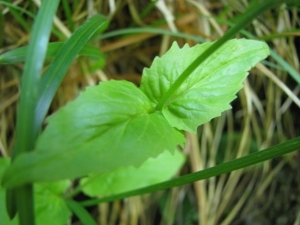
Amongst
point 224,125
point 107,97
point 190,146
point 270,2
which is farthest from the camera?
point 224,125

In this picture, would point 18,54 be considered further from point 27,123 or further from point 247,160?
point 247,160

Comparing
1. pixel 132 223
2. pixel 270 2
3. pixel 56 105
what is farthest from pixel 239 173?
pixel 270 2

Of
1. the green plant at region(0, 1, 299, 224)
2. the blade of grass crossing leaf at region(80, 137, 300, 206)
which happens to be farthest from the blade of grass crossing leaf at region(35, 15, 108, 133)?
the blade of grass crossing leaf at region(80, 137, 300, 206)

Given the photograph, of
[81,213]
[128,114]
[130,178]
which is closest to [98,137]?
[128,114]

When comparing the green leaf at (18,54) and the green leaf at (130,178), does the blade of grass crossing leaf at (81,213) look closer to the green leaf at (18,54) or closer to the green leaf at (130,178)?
the green leaf at (130,178)

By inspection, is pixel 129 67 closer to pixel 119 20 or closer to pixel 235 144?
pixel 119 20

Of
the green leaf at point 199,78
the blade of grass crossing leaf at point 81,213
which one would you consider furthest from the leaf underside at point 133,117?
the blade of grass crossing leaf at point 81,213

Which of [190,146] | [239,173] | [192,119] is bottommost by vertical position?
[239,173]
